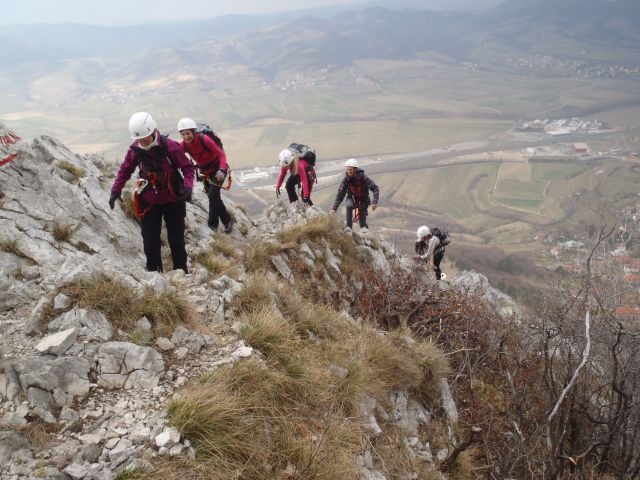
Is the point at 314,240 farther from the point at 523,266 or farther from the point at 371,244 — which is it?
the point at 523,266

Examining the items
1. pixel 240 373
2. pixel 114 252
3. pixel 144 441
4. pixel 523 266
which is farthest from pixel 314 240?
pixel 523 266

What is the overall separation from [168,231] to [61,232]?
1.85m

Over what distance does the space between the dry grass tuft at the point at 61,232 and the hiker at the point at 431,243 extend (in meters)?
9.57

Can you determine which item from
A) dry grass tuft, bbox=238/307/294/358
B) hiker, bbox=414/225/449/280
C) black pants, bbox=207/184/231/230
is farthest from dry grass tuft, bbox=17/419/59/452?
hiker, bbox=414/225/449/280

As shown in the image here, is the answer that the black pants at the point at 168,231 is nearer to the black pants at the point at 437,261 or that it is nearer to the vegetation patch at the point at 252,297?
the vegetation patch at the point at 252,297

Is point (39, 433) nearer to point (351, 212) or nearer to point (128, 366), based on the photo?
point (128, 366)

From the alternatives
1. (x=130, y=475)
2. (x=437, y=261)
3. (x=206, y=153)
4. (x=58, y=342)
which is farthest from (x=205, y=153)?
(x=437, y=261)

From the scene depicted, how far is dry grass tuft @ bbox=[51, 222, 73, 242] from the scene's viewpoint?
7.15m

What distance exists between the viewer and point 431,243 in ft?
42.4

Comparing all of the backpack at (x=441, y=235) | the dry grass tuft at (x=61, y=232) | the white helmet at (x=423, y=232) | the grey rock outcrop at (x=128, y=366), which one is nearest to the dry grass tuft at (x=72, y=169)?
the dry grass tuft at (x=61, y=232)

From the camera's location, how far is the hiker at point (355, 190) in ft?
40.3

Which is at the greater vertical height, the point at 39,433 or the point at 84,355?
the point at 84,355

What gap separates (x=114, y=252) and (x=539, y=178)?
11429cm

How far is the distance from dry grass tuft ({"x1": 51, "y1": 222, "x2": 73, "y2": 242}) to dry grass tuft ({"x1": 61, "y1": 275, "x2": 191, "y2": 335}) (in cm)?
265
